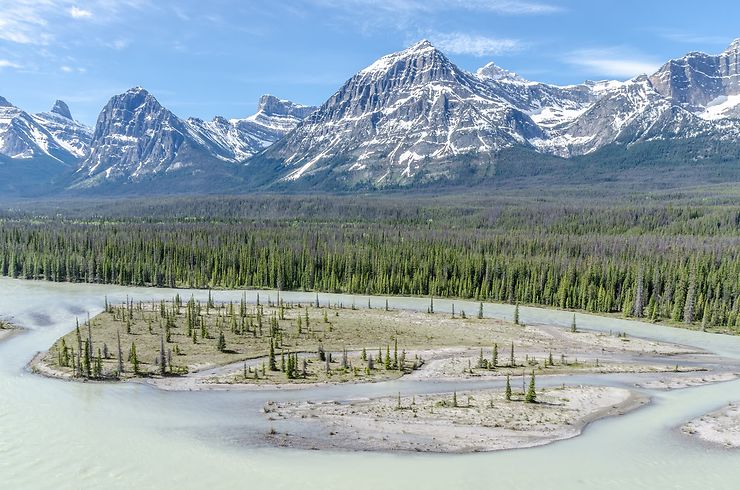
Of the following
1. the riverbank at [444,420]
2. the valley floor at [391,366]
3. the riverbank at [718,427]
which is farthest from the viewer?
the valley floor at [391,366]

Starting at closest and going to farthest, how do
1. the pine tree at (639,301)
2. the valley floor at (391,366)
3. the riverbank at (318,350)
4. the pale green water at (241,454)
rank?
1. the pale green water at (241,454)
2. the valley floor at (391,366)
3. the riverbank at (318,350)
4. the pine tree at (639,301)

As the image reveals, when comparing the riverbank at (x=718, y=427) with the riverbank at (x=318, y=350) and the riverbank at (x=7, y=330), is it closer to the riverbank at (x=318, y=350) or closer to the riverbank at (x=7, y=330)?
the riverbank at (x=318, y=350)

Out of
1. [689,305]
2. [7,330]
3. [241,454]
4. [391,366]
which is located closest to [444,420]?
[391,366]

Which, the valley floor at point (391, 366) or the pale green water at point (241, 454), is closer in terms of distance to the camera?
the pale green water at point (241, 454)

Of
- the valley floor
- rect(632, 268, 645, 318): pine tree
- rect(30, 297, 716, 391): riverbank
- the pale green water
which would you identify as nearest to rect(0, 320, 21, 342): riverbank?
the valley floor

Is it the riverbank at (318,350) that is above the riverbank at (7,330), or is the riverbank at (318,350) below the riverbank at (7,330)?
above

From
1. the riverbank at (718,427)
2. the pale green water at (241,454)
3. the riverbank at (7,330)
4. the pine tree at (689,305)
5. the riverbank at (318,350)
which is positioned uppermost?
the pine tree at (689,305)

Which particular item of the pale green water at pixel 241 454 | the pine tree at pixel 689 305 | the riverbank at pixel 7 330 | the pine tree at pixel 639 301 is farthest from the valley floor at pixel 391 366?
the pine tree at pixel 639 301
